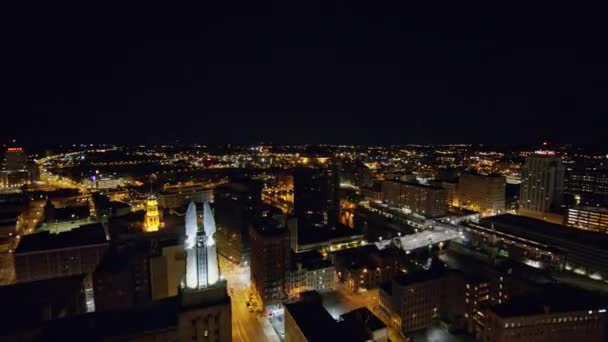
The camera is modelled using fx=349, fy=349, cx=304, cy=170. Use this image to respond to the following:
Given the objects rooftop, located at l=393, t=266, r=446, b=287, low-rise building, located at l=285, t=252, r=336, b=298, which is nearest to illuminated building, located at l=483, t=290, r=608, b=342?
rooftop, located at l=393, t=266, r=446, b=287

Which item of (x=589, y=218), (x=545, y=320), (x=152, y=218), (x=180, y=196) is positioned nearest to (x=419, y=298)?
(x=545, y=320)

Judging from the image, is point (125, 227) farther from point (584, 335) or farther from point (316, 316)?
point (584, 335)

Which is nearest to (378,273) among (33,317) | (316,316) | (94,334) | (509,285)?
(509,285)

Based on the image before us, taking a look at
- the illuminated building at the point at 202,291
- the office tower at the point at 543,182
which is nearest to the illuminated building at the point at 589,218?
the office tower at the point at 543,182

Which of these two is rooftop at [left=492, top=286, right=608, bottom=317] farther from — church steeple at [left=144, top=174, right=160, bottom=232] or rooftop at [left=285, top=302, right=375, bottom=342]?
church steeple at [left=144, top=174, right=160, bottom=232]

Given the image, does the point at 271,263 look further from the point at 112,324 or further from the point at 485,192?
the point at 485,192

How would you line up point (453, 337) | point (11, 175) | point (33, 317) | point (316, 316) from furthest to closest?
point (11, 175)
point (453, 337)
point (316, 316)
point (33, 317)

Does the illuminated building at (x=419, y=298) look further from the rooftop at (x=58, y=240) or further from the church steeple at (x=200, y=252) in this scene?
the rooftop at (x=58, y=240)
